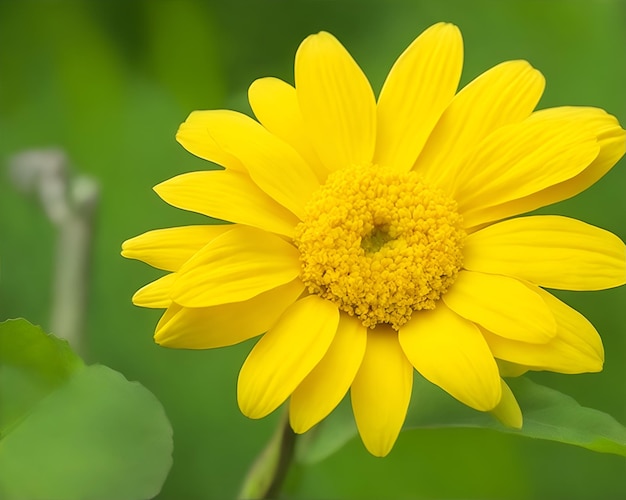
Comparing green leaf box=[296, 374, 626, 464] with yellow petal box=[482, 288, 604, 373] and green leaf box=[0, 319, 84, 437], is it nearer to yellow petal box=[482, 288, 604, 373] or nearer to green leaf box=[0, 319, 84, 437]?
yellow petal box=[482, 288, 604, 373]

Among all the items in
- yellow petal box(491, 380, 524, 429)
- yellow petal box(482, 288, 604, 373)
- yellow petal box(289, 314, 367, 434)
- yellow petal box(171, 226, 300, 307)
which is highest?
yellow petal box(171, 226, 300, 307)

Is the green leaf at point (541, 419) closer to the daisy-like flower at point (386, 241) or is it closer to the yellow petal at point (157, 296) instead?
the daisy-like flower at point (386, 241)

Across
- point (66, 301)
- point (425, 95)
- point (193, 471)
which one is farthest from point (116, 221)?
point (425, 95)

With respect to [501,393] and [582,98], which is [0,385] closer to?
[501,393]

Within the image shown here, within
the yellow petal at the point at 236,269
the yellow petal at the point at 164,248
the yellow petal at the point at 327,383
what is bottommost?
the yellow petal at the point at 327,383

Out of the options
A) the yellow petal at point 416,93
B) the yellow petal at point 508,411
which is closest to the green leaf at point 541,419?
the yellow petal at point 508,411

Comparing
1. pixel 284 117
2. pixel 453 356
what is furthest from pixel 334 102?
pixel 453 356

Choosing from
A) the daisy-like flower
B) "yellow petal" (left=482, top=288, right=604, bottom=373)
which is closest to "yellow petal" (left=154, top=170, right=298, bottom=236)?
the daisy-like flower
